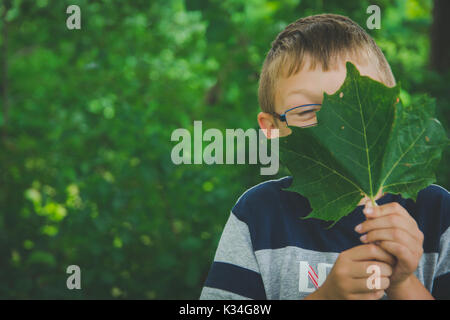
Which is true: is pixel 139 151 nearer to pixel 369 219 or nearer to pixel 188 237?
pixel 188 237

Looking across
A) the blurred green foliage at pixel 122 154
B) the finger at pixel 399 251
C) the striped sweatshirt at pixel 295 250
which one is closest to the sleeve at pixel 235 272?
the striped sweatshirt at pixel 295 250

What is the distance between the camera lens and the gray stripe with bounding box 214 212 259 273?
1111 mm

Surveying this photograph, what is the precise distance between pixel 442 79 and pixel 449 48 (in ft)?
2.95

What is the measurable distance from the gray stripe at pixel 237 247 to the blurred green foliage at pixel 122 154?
103 centimetres

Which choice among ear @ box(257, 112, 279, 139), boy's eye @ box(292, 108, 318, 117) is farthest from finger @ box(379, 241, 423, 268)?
ear @ box(257, 112, 279, 139)

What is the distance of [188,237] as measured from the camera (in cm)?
242

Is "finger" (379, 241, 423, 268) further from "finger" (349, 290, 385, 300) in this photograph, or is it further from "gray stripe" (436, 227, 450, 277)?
"gray stripe" (436, 227, 450, 277)

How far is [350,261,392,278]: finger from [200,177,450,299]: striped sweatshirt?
0.34 m

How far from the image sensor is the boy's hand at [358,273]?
0.71 m

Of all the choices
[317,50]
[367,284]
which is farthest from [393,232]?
[317,50]

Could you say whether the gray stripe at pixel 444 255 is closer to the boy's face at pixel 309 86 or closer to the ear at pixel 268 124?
the boy's face at pixel 309 86

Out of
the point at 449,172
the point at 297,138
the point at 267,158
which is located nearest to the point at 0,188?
the point at 267,158

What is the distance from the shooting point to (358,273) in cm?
74

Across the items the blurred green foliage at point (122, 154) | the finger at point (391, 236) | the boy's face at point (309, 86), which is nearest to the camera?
the finger at point (391, 236)
